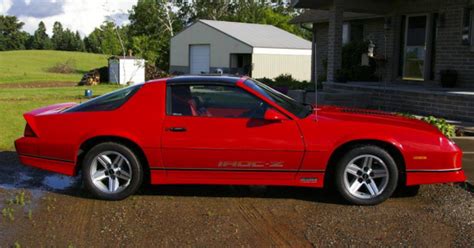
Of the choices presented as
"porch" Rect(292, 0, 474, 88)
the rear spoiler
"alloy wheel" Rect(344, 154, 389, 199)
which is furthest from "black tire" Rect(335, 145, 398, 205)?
"porch" Rect(292, 0, 474, 88)

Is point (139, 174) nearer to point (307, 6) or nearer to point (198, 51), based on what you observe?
point (307, 6)

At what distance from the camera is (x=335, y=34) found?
14.4 metres

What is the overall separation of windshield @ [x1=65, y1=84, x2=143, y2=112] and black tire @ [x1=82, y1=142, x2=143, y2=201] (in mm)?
429

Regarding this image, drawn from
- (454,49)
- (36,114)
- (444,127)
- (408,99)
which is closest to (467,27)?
(454,49)

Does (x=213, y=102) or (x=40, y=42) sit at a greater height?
(x=40, y=42)

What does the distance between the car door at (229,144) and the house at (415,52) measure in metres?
6.97

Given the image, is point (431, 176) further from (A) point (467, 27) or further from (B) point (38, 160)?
(A) point (467, 27)

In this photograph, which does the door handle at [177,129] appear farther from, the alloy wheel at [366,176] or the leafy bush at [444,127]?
the leafy bush at [444,127]

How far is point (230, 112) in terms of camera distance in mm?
5668

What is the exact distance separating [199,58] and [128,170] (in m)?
33.2

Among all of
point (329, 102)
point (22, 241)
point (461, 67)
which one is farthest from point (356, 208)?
point (461, 67)

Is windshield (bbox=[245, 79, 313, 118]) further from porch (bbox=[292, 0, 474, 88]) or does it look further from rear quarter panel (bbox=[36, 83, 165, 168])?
porch (bbox=[292, 0, 474, 88])

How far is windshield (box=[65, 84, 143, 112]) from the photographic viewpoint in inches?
222

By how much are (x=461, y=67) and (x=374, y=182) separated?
949cm
